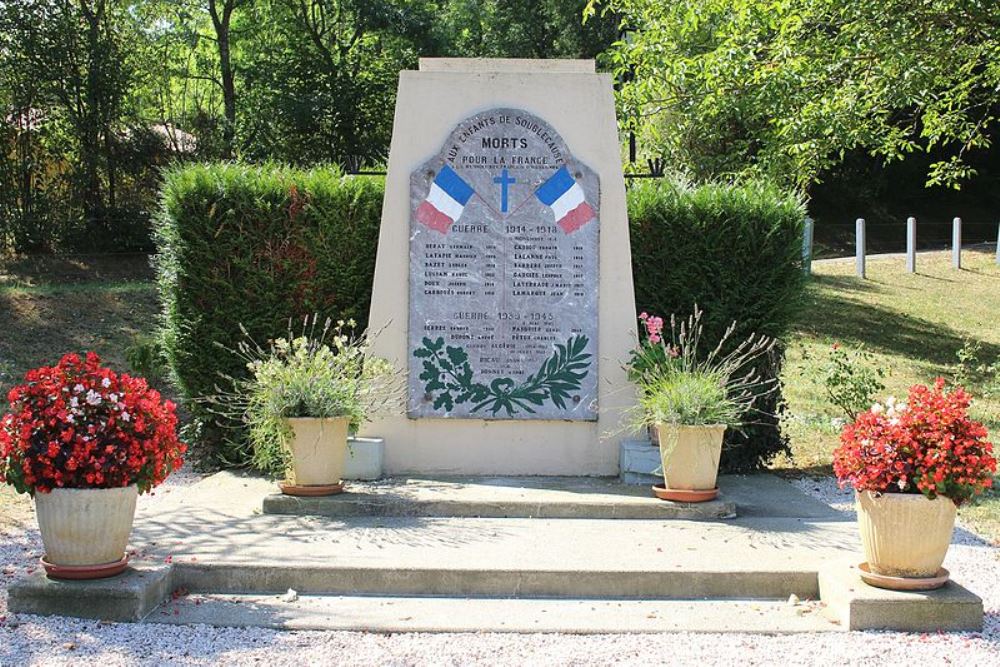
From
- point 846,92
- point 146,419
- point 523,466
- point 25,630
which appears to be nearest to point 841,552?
point 523,466

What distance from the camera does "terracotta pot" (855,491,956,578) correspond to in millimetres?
4914

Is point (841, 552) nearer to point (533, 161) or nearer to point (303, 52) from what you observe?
point (533, 161)

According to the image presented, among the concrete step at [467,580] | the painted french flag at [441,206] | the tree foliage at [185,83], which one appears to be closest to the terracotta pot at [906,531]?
the concrete step at [467,580]

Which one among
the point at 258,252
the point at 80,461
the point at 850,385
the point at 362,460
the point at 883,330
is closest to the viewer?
the point at 80,461

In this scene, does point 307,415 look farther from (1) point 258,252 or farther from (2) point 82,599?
(2) point 82,599

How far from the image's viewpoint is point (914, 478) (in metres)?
4.92

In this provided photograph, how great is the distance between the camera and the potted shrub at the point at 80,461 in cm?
493

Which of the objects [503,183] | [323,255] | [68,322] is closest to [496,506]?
[503,183]

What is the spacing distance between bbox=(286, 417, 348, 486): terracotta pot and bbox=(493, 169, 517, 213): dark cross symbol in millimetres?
1999

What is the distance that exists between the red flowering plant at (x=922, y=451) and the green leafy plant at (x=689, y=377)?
1.66 meters

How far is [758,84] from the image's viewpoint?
43.4 feet

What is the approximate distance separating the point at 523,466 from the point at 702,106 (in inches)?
289

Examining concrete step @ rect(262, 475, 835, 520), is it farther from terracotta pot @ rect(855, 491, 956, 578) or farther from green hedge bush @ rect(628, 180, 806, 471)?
terracotta pot @ rect(855, 491, 956, 578)

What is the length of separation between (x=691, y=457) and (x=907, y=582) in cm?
194
